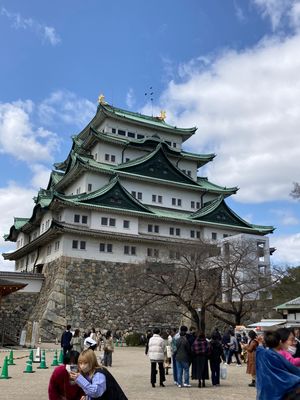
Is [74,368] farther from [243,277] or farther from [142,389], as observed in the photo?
[243,277]

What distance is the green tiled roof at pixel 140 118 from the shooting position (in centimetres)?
4869

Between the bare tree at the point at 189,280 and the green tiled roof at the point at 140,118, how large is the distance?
730 inches

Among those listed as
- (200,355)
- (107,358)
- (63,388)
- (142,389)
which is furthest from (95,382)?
(107,358)

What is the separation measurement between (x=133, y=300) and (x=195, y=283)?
36.4 feet

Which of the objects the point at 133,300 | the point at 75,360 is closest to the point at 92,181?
the point at 133,300

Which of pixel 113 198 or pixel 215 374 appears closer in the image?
pixel 215 374

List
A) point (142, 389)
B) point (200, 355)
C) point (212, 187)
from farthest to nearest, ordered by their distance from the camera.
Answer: point (212, 187), point (200, 355), point (142, 389)

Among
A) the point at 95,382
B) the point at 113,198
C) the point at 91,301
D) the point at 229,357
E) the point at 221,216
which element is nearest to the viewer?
the point at 95,382

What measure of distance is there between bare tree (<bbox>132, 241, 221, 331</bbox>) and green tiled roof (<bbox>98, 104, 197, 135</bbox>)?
18.5m

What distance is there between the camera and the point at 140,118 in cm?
5356

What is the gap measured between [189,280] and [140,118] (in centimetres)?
2643

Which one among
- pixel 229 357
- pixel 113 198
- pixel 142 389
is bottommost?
pixel 142 389

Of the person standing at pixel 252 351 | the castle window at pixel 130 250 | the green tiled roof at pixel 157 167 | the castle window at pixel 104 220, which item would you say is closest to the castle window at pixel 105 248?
the castle window at pixel 130 250

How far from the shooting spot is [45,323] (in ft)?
113
